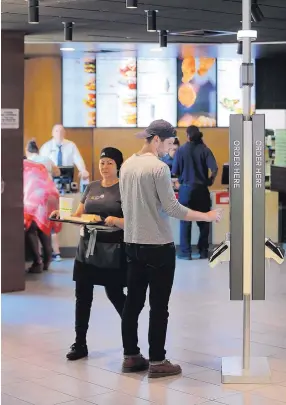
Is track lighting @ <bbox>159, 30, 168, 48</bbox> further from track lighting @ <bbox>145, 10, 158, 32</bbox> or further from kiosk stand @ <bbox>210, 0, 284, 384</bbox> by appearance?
kiosk stand @ <bbox>210, 0, 284, 384</bbox>

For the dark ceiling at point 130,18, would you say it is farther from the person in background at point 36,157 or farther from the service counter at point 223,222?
the service counter at point 223,222

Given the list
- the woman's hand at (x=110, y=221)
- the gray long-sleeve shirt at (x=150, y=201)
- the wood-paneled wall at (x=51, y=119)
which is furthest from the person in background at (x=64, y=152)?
the gray long-sleeve shirt at (x=150, y=201)

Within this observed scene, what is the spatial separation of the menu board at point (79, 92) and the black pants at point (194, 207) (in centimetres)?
245

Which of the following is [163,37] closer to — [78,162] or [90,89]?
[78,162]

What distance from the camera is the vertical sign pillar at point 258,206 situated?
15.3ft

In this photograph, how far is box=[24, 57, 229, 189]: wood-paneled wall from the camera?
39.7 ft

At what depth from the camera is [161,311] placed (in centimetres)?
494

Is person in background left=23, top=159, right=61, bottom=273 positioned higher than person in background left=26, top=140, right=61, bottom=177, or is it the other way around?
person in background left=26, top=140, right=61, bottom=177

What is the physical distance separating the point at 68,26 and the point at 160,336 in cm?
428

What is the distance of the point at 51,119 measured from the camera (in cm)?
1221

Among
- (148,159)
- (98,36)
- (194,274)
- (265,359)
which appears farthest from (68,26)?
(265,359)

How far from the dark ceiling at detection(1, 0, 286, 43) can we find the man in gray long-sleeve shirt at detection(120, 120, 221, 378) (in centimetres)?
264

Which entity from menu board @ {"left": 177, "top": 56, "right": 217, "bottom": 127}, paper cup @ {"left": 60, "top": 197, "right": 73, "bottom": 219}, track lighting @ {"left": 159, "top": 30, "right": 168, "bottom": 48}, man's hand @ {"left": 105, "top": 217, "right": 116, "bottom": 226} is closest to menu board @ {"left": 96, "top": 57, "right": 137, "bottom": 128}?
menu board @ {"left": 177, "top": 56, "right": 217, "bottom": 127}

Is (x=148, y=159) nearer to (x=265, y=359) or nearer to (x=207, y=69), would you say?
(x=265, y=359)
